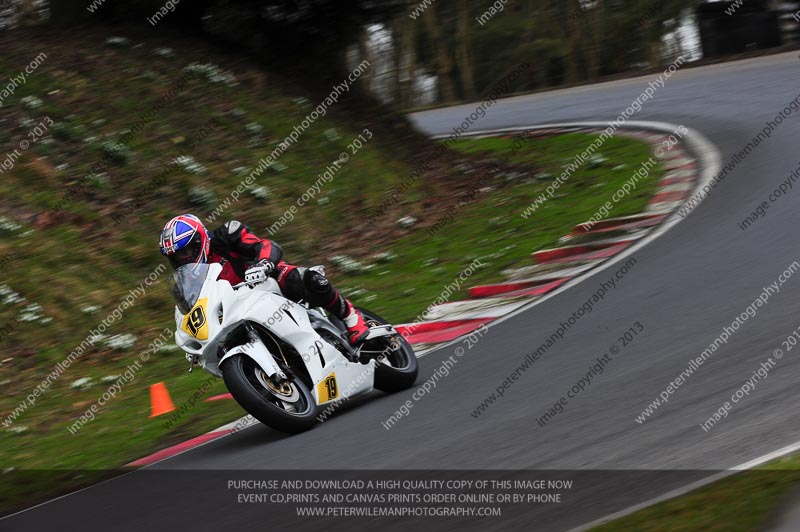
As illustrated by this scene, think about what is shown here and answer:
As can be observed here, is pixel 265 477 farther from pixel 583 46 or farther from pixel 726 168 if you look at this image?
pixel 583 46

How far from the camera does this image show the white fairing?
6.97 meters

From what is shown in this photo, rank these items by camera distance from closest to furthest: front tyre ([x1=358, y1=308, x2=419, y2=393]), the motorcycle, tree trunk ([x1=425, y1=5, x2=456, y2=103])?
the motorcycle
front tyre ([x1=358, y1=308, x2=419, y2=393])
tree trunk ([x1=425, y1=5, x2=456, y2=103])

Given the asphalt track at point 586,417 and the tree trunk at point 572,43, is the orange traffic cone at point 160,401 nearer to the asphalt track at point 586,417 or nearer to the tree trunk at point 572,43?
the asphalt track at point 586,417

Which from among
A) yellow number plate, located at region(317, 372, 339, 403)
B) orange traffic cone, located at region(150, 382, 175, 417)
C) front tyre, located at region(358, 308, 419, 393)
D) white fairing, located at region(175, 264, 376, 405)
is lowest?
orange traffic cone, located at region(150, 382, 175, 417)

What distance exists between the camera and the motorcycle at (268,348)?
6.87 metres

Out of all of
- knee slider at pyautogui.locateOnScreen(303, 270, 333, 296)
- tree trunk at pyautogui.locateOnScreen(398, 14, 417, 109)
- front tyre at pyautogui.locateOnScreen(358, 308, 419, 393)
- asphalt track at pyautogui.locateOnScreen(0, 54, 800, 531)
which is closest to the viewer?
asphalt track at pyautogui.locateOnScreen(0, 54, 800, 531)

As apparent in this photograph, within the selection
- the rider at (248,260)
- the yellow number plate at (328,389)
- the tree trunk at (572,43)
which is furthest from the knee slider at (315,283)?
the tree trunk at (572,43)

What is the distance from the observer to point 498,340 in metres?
8.75

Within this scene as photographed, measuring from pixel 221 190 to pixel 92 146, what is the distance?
1.88 m

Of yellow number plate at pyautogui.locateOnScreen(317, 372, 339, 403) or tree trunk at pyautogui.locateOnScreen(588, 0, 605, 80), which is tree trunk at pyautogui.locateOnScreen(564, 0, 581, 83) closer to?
tree trunk at pyautogui.locateOnScreen(588, 0, 605, 80)

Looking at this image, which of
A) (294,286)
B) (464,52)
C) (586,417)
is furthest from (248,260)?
(464,52)

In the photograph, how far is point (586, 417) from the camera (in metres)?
6.24

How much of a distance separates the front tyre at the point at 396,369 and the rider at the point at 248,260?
0.29 metres

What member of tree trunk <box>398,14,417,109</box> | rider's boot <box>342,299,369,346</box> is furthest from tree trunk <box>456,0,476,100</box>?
rider's boot <box>342,299,369,346</box>
